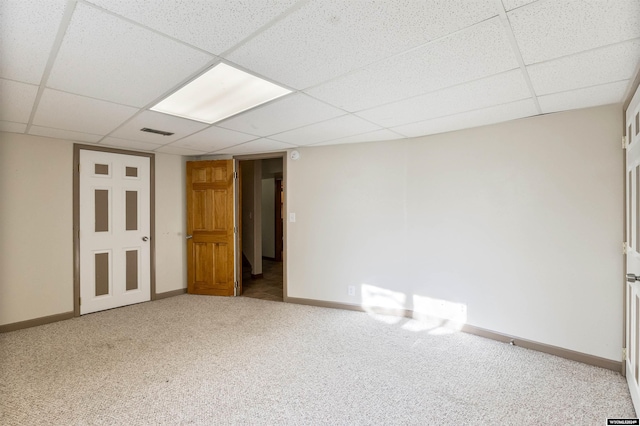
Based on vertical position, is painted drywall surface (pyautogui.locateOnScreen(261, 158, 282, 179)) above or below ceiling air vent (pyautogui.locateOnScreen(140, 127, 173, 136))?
above

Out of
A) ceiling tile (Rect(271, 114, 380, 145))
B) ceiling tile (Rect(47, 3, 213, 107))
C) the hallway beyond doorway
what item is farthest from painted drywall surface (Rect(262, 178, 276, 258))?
ceiling tile (Rect(47, 3, 213, 107))

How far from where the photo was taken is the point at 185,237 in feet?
16.2

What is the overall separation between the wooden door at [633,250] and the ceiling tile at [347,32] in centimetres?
157

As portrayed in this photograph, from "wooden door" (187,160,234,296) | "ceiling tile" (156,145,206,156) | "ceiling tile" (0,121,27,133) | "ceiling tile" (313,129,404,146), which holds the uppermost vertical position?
"ceiling tile" (156,145,206,156)

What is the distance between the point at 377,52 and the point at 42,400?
3.27 m

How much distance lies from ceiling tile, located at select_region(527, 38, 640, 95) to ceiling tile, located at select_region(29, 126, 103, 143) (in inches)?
174

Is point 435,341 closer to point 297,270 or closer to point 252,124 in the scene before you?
point 297,270

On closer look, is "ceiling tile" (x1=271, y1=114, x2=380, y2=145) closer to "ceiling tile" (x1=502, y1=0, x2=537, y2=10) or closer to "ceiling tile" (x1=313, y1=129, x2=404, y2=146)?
"ceiling tile" (x1=313, y1=129, x2=404, y2=146)

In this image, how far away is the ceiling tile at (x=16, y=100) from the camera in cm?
207

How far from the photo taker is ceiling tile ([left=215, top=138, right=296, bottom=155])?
3.86 metres

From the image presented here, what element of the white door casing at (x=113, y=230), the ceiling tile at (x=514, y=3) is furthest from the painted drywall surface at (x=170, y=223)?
the ceiling tile at (x=514, y=3)

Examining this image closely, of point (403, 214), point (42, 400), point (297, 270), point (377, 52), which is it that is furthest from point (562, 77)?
point (42, 400)

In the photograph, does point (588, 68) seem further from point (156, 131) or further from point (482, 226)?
point (156, 131)

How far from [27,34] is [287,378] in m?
2.70
